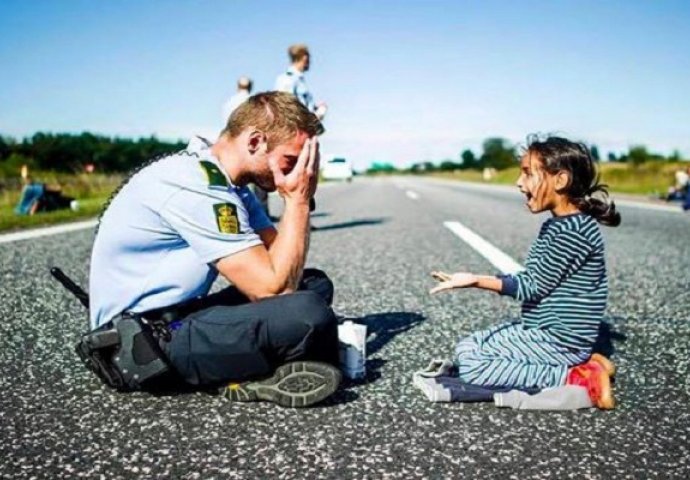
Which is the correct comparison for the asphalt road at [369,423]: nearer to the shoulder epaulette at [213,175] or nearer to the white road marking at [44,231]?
the shoulder epaulette at [213,175]

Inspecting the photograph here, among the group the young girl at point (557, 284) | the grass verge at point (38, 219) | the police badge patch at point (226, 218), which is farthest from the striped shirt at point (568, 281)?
the grass verge at point (38, 219)

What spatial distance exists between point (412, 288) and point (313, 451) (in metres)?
3.23

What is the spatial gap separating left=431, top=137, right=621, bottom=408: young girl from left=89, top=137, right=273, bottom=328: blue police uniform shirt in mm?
1012

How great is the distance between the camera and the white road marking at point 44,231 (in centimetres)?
825

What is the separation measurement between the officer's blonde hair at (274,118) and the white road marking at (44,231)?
21.6 feet

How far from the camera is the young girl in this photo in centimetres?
273

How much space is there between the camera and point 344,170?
12.2 ft

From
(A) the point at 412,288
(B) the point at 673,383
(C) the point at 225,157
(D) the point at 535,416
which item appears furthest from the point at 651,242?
(C) the point at 225,157

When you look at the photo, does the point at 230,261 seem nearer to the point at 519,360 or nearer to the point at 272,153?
the point at 272,153

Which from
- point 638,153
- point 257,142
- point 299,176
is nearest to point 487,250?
point 299,176

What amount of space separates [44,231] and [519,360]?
8404 millimetres

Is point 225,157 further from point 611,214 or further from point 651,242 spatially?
point 651,242

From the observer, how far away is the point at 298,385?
252cm

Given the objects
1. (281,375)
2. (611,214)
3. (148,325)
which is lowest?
(281,375)
